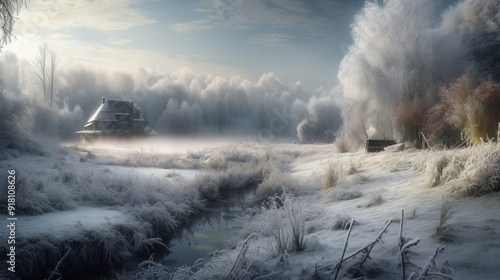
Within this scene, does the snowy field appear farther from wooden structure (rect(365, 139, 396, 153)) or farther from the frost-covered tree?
the frost-covered tree

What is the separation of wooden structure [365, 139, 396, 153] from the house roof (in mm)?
34482

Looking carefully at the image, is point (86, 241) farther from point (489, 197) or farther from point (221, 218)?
point (489, 197)

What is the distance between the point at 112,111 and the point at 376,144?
118 feet

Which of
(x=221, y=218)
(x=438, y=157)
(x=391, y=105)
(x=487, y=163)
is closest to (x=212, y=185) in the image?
(x=221, y=218)

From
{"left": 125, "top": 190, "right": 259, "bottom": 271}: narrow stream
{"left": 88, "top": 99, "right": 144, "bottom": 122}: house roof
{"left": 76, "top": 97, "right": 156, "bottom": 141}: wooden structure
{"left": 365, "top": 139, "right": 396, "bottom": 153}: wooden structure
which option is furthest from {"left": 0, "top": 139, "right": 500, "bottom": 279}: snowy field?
{"left": 88, "top": 99, "right": 144, "bottom": 122}: house roof

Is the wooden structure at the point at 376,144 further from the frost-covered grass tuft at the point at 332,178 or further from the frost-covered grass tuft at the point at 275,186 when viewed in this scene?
the frost-covered grass tuft at the point at 275,186

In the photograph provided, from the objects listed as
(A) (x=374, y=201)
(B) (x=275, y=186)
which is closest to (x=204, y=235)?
(B) (x=275, y=186)

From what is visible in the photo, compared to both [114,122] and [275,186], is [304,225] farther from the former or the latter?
[114,122]

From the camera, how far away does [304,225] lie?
581cm

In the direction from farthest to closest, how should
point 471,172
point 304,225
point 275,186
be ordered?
point 275,186 < point 471,172 < point 304,225

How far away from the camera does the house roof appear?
141ft

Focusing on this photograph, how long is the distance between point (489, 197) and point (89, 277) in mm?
7382

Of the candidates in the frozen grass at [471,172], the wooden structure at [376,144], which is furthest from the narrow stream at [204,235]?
the wooden structure at [376,144]

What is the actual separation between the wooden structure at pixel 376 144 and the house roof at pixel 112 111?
34482mm
